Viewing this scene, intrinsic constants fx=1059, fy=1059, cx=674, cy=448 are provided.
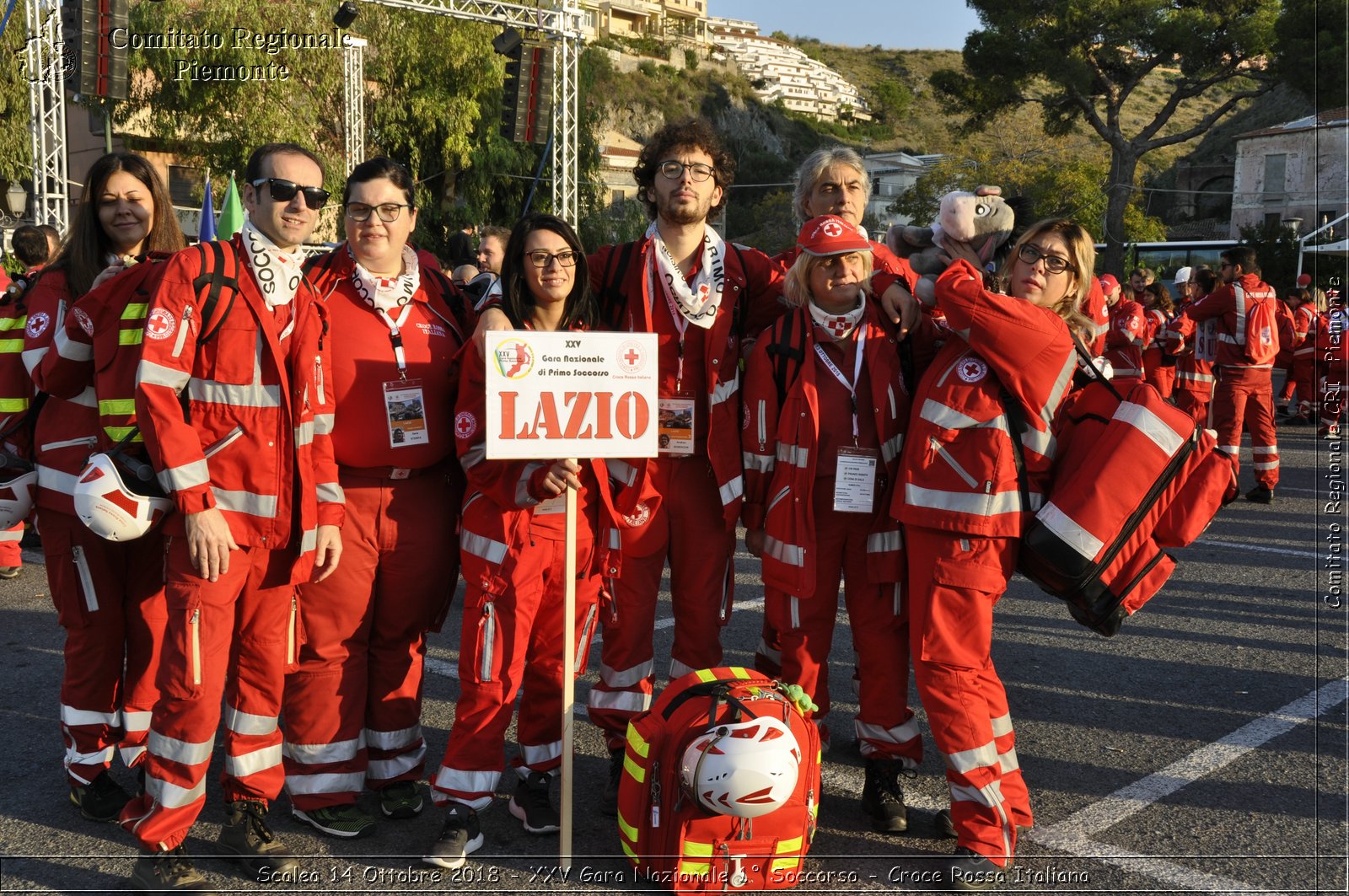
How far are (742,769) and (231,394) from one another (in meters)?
1.91

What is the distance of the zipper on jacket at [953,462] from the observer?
342cm

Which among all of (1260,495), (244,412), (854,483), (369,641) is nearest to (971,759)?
(854,483)

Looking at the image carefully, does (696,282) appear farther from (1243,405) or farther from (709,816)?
(1243,405)

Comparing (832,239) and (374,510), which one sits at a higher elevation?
(832,239)

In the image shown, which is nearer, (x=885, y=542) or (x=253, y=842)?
(x=253, y=842)

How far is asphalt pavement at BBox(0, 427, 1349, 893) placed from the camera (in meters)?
3.39

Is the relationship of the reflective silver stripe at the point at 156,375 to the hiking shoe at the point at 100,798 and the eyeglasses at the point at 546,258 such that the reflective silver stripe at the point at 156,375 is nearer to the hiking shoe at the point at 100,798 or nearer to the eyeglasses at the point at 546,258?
the eyeglasses at the point at 546,258

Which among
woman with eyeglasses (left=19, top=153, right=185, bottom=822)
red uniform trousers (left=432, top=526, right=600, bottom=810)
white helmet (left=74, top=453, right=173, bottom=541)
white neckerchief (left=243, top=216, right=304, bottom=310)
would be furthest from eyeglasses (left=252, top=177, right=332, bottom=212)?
red uniform trousers (left=432, top=526, right=600, bottom=810)

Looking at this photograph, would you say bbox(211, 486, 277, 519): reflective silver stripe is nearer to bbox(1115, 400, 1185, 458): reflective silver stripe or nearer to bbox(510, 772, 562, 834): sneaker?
bbox(510, 772, 562, 834): sneaker

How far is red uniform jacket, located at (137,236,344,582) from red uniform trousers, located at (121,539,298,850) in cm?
11

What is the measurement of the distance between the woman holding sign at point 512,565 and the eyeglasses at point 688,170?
552 millimetres

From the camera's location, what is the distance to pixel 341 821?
11.7 ft

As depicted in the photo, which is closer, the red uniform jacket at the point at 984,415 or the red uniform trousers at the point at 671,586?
the red uniform jacket at the point at 984,415

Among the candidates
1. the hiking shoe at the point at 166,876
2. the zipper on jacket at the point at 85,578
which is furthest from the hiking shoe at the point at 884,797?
the zipper on jacket at the point at 85,578
